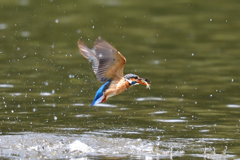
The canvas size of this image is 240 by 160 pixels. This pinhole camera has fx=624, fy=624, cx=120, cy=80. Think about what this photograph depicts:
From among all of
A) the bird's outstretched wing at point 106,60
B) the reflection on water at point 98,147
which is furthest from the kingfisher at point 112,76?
the reflection on water at point 98,147

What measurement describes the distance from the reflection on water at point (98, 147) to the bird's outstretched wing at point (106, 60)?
37.3 inches

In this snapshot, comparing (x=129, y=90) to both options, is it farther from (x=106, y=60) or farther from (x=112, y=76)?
(x=106, y=60)

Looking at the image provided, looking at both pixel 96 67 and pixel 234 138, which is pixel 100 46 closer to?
pixel 96 67

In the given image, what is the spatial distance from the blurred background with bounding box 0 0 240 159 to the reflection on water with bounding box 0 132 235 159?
0.01 metres

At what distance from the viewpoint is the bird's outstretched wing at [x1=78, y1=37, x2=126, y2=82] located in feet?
25.8

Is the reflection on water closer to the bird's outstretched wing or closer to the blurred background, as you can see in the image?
the blurred background

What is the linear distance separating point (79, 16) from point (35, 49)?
4477 mm

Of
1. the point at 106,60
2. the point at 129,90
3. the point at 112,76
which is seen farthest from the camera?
the point at 129,90

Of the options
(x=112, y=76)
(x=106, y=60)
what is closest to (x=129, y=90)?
(x=112, y=76)

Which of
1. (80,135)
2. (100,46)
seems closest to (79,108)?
(80,135)

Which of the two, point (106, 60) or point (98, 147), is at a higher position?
point (106, 60)

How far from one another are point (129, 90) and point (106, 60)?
4392 millimetres

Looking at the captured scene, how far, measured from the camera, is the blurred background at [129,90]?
8.81 meters

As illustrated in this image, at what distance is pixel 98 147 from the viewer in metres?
8.59
